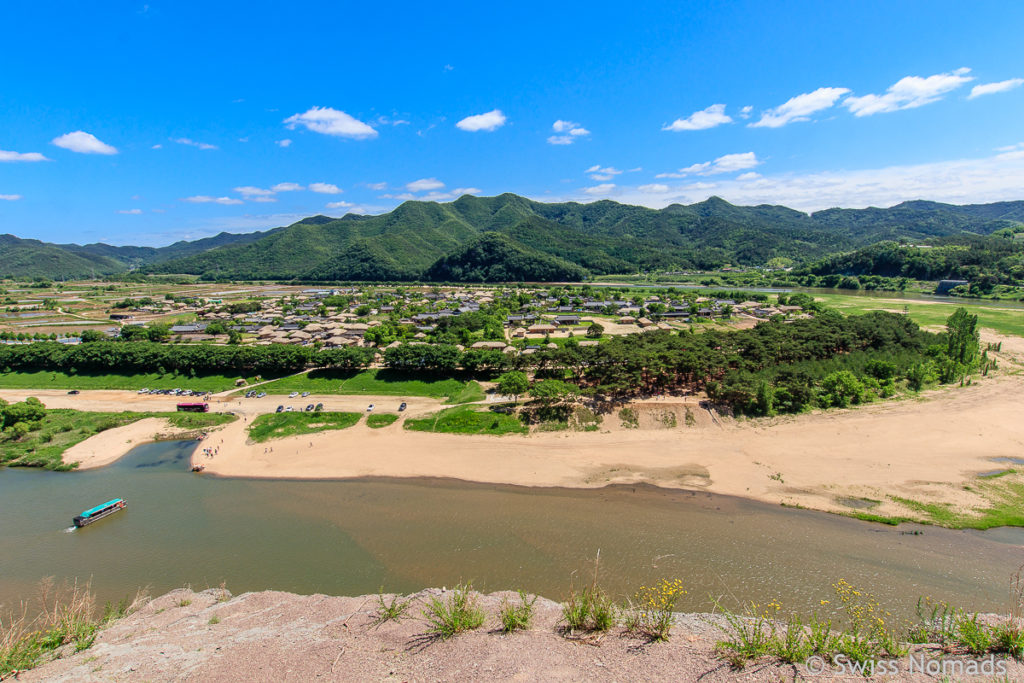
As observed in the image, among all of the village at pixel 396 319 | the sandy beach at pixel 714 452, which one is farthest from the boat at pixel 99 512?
the village at pixel 396 319

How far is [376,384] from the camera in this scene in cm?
4162

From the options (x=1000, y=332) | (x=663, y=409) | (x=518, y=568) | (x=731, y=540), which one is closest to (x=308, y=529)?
(x=518, y=568)

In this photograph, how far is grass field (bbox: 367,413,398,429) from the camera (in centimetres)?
3385

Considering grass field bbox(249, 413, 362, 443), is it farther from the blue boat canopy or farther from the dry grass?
the dry grass

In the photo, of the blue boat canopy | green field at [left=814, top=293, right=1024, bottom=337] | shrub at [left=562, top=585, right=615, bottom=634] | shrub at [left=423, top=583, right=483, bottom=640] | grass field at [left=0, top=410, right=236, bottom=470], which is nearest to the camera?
shrub at [left=562, top=585, right=615, bottom=634]

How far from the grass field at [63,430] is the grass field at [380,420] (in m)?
12.6

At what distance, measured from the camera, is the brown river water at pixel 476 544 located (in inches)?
678

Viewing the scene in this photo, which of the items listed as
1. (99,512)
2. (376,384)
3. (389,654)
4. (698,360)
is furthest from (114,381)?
(698,360)

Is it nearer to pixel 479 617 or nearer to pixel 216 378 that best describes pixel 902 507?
pixel 479 617

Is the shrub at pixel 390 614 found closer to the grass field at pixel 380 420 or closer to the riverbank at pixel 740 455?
the riverbank at pixel 740 455

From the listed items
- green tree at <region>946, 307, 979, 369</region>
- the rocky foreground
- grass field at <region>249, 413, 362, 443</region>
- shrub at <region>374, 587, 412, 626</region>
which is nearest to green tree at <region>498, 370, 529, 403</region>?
grass field at <region>249, 413, 362, 443</region>

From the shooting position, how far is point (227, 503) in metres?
24.2

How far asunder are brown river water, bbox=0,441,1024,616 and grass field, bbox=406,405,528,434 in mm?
6792

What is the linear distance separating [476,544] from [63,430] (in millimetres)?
37972
